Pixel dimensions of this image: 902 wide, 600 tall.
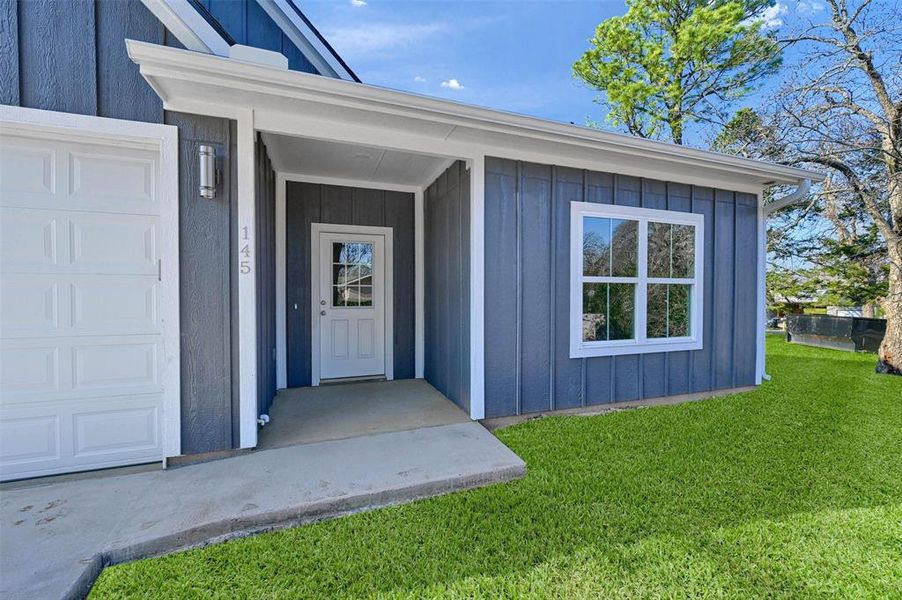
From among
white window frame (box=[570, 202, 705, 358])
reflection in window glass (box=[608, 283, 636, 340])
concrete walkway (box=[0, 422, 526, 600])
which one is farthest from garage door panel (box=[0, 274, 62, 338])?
reflection in window glass (box=[608, 283, 636, 340])

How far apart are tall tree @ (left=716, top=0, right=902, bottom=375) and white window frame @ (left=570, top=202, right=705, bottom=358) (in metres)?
3.90

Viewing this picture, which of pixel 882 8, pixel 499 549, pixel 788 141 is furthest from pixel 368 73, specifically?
pixel 499 549

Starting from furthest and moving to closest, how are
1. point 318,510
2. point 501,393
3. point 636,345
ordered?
point 636,345
point 501,393
point 318,510

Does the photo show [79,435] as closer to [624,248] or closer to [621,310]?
[621,310]

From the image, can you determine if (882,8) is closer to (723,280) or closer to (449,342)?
(723,280)

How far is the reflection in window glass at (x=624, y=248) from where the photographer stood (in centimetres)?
392

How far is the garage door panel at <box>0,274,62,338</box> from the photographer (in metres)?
2.34

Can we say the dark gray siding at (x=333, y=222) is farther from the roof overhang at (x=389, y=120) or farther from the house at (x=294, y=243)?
the roof overhang at (x=389, y=120)

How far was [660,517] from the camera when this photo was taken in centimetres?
212

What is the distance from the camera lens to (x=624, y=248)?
3.97 metres

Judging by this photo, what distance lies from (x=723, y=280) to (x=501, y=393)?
10.2ft

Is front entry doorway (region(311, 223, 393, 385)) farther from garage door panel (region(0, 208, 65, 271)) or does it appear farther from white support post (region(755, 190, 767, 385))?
white support post (region(755, 190, 767, 385))

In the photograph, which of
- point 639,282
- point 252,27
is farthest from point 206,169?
point 639,282

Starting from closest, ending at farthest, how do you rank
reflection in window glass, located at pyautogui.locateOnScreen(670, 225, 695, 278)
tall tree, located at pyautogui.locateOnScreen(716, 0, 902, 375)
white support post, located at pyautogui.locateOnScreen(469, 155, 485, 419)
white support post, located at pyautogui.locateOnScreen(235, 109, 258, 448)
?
white support post, located at pyautogui.locateOnScreen(235, 109, 258, 448) < white support post, located at pyautogui.locateOnScreen(469, 155, 485, 419) < reflection in window glass, located at pyautogui.locateOnScreen(670, 225, 695, 278) < tall tree, located at pyautogui.locateOnScreen(716, 0, 902, 375)
